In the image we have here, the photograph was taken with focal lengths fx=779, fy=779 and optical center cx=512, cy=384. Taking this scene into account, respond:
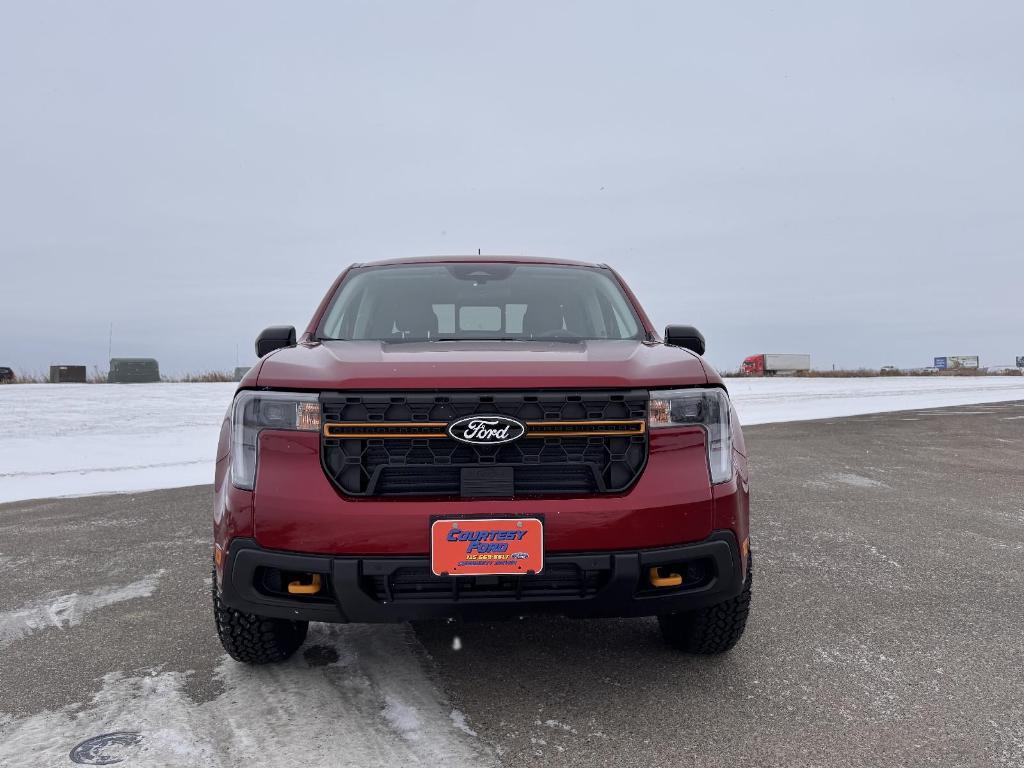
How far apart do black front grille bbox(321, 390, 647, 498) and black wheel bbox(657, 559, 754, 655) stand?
77 cm

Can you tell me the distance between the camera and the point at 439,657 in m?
3.11

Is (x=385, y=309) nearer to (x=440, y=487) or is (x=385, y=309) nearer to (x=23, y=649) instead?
(x=440, y=487)

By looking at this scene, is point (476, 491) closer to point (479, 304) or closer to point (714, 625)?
point (714, 625)

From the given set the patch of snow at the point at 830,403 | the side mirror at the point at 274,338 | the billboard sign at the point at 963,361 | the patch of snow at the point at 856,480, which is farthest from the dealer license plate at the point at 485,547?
the billboard sign at the point at 963,361

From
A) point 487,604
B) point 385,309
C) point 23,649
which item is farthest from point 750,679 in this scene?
point 23,649

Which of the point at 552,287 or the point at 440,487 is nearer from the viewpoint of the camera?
the point at 440,487

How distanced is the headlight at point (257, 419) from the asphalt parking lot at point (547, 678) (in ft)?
2.70

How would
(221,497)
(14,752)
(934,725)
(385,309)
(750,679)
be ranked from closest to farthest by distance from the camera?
(14,752), (934,725), (221,497), (750,679), (385,309)

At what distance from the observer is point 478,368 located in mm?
2561

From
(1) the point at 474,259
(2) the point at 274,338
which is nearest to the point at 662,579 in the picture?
(2) the point at 274,338

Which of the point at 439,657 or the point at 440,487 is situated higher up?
the point at 440,487

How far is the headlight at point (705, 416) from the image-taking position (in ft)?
8.51

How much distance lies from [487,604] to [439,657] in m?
0.79

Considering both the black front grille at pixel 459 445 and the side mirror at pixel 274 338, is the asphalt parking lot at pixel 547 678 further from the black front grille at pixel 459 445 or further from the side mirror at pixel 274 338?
the side mirror at pixel 274 338
